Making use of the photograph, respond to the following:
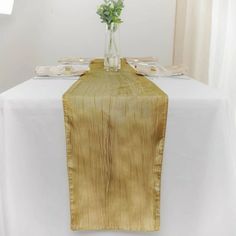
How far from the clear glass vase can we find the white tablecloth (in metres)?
0.64

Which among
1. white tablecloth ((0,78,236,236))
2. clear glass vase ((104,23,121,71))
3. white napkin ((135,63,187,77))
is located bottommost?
white tablecloth ((0,78,236,236))

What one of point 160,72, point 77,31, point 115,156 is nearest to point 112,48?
point 160,72

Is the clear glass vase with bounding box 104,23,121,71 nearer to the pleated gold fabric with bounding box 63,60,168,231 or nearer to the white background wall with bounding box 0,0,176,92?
the pleated gold fabric with bounding box 63,60,168,231

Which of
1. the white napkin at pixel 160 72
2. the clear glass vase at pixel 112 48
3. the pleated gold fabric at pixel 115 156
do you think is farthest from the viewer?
the clear glass vase at pixel 112 48

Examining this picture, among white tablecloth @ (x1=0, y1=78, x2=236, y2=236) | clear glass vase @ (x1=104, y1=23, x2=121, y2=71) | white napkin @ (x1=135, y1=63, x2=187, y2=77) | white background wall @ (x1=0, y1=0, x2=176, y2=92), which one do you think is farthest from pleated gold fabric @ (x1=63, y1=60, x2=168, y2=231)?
white background wall @ (x1=0, y1=0, x2=176, y2=92)

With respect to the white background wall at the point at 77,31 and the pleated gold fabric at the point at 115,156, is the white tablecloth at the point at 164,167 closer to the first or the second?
the pleated gold fabric at the point at 115,156

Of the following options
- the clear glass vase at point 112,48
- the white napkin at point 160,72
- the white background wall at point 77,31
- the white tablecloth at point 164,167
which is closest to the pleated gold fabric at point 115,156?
the white tablecloth at point 164,167

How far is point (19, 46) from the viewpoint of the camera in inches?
99.8

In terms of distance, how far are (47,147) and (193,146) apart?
1.48 ft

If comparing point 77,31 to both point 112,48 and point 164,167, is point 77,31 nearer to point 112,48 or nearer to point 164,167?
point 112,48

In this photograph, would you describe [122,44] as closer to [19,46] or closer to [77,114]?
[19,46]

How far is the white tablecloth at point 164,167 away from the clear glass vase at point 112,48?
2.09ft

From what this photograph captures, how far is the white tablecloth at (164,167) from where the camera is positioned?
95cm

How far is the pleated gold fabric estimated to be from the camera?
0.94 m
